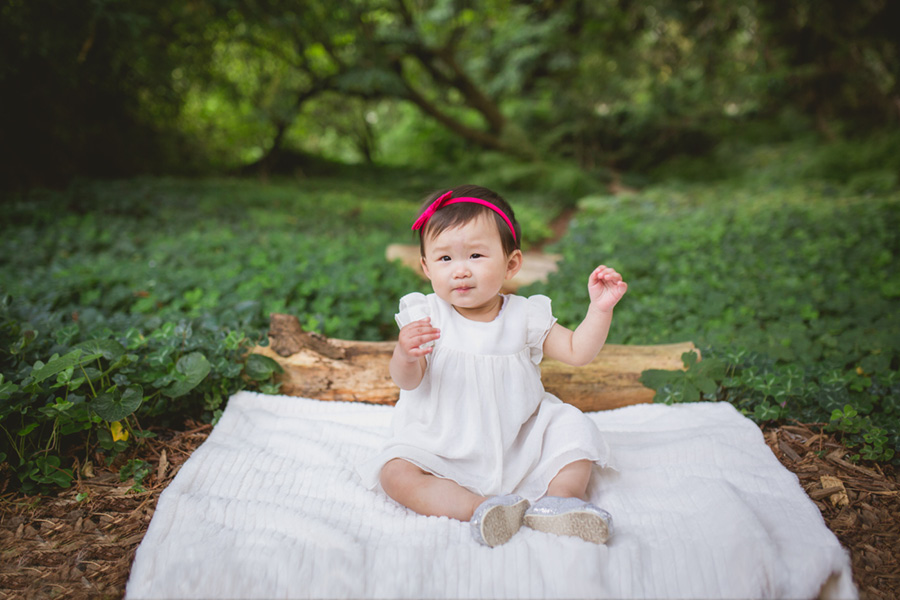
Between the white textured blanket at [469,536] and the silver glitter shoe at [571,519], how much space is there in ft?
0.13

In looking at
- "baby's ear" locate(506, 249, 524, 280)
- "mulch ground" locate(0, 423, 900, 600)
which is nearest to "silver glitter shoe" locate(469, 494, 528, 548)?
"baby's ear" locate(506, 249, 524, 280)

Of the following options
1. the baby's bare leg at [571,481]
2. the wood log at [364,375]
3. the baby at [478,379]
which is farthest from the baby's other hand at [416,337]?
the wood log at [364,375]

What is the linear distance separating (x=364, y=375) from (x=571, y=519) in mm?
1360

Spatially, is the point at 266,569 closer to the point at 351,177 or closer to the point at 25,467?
the point at 25,467

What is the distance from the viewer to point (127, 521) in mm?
1724

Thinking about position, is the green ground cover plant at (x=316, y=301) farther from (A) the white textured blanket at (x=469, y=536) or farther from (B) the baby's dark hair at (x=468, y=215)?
(B) the baby's dark hair at (x=468, y=215)

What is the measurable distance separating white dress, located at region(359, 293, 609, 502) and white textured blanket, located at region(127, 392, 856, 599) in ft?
0.69

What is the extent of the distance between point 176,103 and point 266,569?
878 cm

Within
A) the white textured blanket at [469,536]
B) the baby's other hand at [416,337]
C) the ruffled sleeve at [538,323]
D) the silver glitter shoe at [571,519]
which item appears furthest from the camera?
the ruffled sleeve at [538,323]

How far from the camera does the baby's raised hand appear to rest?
5.67 ft

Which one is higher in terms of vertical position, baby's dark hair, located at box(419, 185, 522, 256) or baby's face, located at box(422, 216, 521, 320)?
baby's dark hair, located at box(419, 185, 522, 256)

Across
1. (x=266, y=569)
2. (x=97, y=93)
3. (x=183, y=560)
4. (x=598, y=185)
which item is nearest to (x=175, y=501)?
(x=183, y=560)

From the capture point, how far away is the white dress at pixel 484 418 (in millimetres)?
1778

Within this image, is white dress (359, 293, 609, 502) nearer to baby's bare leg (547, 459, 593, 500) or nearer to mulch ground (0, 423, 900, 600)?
baby's bare leg (547, 459, 593, 500)
